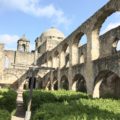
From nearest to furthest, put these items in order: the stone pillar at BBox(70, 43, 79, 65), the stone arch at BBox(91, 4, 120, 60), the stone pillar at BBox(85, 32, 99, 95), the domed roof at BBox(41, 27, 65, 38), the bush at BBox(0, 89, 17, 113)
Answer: the stone arch at BBox(91, 4, 120, 60), the bush at BBox(0, 89, 17, 113), the stone pillar at BBox(85, 32, 99, 95), the stone pillar at BBox(70, 43, 79, 65), the domed roof at BBox(41, 27, 65, 38)

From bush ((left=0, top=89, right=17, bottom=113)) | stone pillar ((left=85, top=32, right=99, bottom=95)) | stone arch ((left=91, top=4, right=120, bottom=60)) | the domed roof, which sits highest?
the domed roof

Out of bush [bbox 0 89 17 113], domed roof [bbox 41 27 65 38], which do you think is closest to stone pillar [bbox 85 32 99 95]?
bush [bbox 0 89 17 113]

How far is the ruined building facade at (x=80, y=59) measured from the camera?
1748cm

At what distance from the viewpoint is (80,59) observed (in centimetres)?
3194

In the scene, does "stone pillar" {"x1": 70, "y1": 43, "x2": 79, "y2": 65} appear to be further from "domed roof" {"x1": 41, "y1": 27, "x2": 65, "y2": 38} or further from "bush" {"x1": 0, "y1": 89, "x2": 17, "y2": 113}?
"domed roof" {"x1": 41, "y1": 27, "x2": 65, "y2": 38}

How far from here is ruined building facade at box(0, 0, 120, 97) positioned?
57.4 feet

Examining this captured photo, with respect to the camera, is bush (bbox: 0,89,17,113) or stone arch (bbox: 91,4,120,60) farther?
bush (bbox: 0,89,17,113)

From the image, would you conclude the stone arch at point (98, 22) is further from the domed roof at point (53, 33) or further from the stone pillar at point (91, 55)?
the domed roof at point (53, 33)

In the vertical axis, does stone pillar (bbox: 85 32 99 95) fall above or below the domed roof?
below

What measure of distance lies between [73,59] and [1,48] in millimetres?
16766

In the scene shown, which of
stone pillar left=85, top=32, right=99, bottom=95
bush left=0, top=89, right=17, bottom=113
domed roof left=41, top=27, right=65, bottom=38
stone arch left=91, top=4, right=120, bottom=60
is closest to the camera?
stone arch left=91, top=4, right=120, bottom=60

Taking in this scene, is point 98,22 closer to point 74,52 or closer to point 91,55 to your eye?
point 91,55

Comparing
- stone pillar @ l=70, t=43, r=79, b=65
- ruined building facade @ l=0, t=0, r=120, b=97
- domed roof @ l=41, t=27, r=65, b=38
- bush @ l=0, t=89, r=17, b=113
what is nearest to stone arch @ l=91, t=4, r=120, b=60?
ruined building facade @ l=0, t=0, r=120, b=97

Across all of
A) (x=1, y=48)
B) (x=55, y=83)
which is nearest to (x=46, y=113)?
(x=55, y=83)
